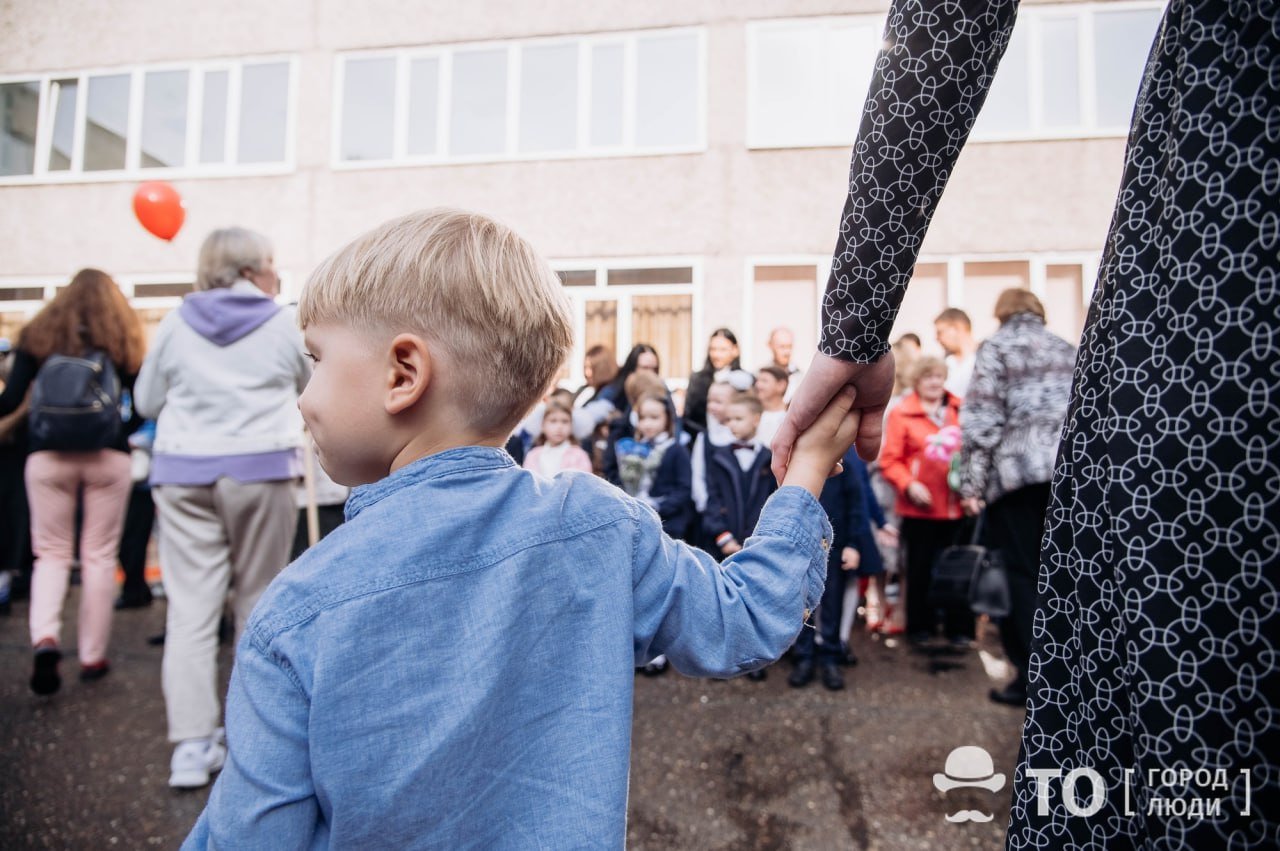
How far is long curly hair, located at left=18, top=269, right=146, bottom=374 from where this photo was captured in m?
4.00

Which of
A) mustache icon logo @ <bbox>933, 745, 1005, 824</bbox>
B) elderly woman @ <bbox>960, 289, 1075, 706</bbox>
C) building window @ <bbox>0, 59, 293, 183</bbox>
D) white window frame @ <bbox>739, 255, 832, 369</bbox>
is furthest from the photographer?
building window @ <bbox>0, 59, 293, 183</bbox>

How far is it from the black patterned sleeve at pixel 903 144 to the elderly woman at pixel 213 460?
104 inches

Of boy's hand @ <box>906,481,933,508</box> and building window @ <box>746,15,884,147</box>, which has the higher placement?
building window @ <box>746,15,884,147</box>

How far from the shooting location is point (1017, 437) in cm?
375

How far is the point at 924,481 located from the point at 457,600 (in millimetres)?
4677

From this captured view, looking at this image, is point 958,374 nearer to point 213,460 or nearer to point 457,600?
point 213,460

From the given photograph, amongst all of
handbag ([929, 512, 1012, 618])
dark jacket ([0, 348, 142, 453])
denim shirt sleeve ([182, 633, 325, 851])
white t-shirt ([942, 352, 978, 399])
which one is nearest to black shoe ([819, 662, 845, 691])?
handbag ([929, 512, 1012, 618])

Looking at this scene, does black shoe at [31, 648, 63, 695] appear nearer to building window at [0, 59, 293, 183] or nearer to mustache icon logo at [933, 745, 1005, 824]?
mustache icon logo at [933, 745, 1005, 824]

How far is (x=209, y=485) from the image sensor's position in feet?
10.1

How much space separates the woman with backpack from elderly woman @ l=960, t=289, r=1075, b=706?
4379 mm

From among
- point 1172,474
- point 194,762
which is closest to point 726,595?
point 1172,474

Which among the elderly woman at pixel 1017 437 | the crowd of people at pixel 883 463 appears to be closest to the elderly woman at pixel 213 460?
the crowd of people at pixel 883 463

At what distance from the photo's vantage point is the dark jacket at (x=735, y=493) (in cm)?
463

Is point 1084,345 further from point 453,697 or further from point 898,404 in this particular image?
point 898,404
